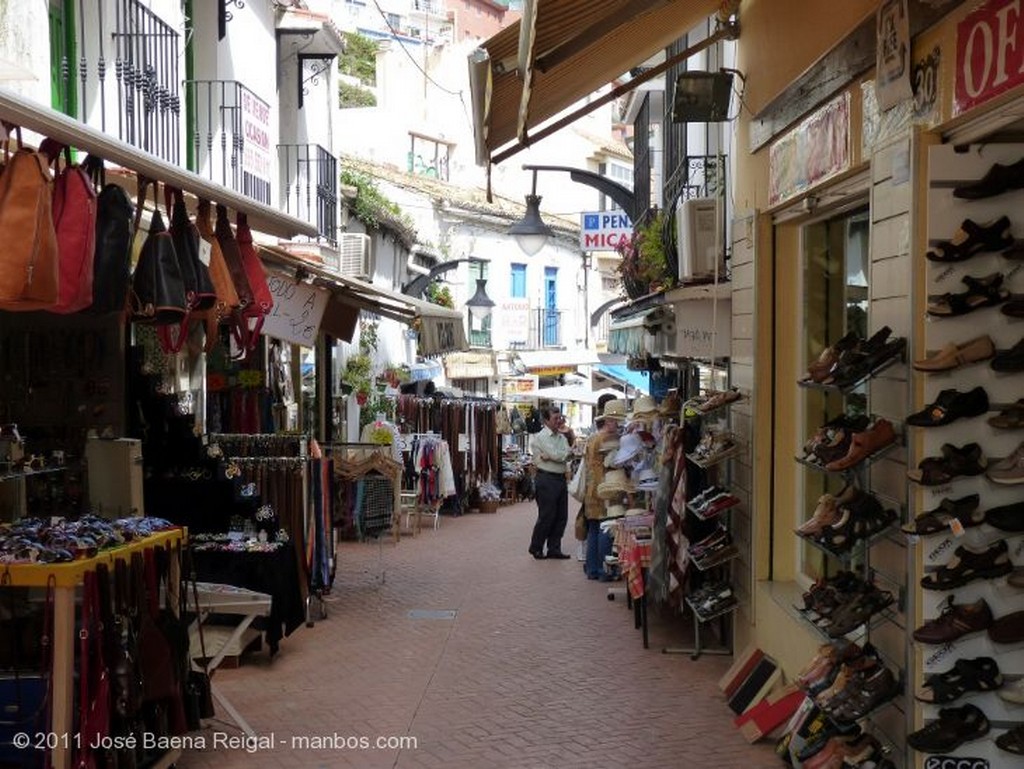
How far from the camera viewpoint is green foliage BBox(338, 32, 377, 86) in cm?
4347

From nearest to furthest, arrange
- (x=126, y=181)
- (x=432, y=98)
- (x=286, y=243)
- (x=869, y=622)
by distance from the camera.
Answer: (x=869, y=622) → (x=126, y=181) → (x=286, y=243) → (x=432, y=98)

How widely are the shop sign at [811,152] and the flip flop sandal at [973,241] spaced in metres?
1.42

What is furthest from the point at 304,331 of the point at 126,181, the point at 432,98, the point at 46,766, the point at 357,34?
the point at 357,34

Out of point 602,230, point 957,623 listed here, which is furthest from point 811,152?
point 602,230

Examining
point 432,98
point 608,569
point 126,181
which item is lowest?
point 608,569

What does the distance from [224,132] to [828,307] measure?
25.9ft

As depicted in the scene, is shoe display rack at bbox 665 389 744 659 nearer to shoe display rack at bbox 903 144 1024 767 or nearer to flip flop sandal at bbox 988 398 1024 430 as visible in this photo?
shoe display rack at bbox 903 144 1024 767

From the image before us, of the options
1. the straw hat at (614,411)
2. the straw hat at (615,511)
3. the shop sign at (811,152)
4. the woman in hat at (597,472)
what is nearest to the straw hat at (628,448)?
the straw hat at (615,511)

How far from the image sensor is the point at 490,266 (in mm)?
36406

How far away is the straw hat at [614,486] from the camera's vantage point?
12117 mm

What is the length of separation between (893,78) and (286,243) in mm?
10688

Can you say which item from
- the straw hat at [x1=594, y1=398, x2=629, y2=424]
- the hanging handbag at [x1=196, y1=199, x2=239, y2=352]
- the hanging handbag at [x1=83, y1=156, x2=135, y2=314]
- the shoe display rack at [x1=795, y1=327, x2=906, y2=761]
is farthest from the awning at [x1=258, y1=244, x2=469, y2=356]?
the shoe display rack at [x1=795, y1=327, x2=906, y2=761]

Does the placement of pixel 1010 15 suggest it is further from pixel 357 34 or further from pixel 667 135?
pixel 357 34

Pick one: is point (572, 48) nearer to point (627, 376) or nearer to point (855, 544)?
point (855, 544)
